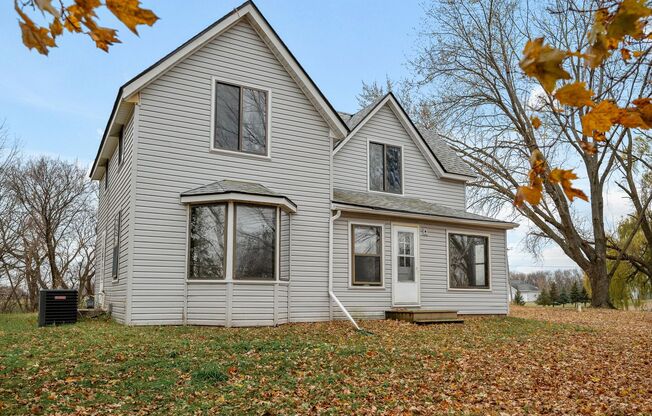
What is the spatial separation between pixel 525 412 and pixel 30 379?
5.72m

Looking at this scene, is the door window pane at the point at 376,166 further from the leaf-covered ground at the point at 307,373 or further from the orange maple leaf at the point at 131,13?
the orange maple leaf at the point at 131,13

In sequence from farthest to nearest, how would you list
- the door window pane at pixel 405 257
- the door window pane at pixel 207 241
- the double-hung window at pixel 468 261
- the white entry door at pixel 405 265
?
the double-hung window at pixel 468 261
the door window pane at pixel 405 257
the white entry door at pixel 405 265
the door window pane at pixel 207 241

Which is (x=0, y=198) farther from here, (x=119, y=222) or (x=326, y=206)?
(x=326, y=206)

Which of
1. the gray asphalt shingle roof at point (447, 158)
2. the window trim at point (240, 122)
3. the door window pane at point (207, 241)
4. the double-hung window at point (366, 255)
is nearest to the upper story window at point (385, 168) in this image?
the gray asphalt shingle roof at point (447, 158)

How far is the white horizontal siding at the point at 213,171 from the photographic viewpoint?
35.4ft

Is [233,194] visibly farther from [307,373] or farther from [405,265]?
[405,265]

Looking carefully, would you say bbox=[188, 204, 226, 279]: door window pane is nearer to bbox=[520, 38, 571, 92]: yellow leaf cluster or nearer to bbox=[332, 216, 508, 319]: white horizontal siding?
bbox=[332, 216, 508, 319]: white horizontal siding

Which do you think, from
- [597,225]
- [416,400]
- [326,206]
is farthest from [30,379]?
[597,225]

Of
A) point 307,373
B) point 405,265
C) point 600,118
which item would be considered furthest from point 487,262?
point 600,118

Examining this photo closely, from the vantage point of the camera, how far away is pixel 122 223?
39.9ft

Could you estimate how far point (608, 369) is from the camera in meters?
8.29

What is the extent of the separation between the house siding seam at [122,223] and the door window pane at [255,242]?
2164mm

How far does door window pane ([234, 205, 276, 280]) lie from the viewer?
36.0 ft

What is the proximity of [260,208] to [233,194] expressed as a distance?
2.77 ft
